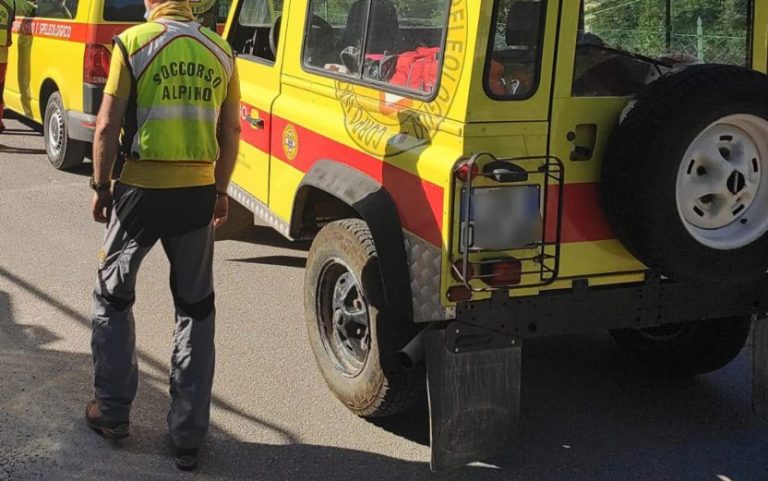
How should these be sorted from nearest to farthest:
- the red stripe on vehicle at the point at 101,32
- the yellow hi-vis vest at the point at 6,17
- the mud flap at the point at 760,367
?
1. the mud flap at the point at 760,367
2. the red stripe on vehicle at the point at 101,32
3. the yellow hi-vis vest at the point at 6,17

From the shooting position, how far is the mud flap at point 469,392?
3.53m

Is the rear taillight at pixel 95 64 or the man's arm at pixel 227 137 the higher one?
the rear taillight at pixel 95 64

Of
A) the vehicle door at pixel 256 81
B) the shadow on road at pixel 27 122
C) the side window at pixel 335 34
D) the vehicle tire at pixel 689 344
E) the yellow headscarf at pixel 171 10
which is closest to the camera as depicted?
the yellow headscarf at pixel 171 10

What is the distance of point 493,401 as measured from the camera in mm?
3615

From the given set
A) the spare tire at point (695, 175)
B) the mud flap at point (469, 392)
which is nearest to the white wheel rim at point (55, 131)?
the mud flap at point (469, 392)

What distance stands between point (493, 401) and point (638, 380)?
154 centimetres

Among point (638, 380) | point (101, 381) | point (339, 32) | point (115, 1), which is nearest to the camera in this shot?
point (101, 381)

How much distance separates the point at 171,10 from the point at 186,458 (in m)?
1.75

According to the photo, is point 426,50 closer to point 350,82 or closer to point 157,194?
point 350,82

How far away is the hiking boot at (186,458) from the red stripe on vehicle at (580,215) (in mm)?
1649

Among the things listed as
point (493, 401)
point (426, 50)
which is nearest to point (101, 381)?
point (493, 401)

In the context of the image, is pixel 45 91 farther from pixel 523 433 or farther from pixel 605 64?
pixel 605 64

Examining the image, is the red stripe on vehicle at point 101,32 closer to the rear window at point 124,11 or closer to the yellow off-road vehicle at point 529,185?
the rear window at point 124,11

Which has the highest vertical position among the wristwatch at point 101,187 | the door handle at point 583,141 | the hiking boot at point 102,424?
the door handle at point 583,141
